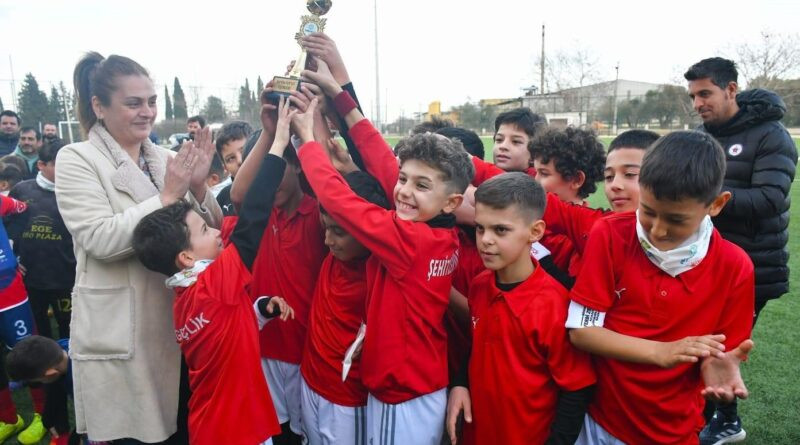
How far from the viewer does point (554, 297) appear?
1822mm

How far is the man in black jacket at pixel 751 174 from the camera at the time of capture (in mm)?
2965

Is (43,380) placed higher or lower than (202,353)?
lower

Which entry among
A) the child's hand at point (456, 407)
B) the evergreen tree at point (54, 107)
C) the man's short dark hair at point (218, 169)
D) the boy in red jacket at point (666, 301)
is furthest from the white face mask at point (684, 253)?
the evergreen tree at point (54, 107)

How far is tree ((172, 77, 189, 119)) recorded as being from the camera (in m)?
48.3

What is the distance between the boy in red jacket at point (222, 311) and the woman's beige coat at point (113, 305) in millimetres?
150

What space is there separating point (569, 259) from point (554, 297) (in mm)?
528

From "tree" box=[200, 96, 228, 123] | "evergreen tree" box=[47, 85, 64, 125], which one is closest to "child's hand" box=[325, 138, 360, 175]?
"tree" box=[200, 96, 228, 123]

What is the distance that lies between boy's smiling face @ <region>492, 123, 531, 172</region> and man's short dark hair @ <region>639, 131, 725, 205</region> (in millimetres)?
1476

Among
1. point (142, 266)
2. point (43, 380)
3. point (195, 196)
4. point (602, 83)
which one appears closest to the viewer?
point (142, 266)

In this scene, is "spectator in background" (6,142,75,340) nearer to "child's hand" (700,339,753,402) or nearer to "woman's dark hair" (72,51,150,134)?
"woman's dark hair" (72,51,150,134)

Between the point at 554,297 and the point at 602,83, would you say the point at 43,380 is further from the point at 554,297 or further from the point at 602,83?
the point at 602,83

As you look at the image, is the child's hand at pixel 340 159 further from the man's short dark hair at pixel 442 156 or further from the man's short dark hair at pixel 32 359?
the man's short dark hair at pixel 32 359

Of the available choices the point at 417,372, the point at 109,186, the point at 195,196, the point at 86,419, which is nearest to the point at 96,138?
the point at 109,186

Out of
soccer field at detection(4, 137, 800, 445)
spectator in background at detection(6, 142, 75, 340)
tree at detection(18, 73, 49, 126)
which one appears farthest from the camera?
tree at detection(18, 73, 49, 126)
